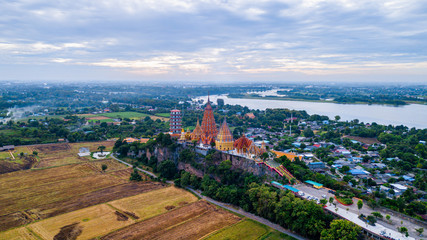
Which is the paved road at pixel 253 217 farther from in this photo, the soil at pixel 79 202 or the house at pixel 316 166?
the house at pixel 316 166

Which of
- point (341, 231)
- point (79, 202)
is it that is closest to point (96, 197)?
point (79, 202)

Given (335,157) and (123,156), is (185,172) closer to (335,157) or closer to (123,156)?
(123,156)

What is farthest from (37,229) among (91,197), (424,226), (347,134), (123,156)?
(347,134)

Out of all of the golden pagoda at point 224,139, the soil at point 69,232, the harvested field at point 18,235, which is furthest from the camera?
the golden pagoda at point 224,139

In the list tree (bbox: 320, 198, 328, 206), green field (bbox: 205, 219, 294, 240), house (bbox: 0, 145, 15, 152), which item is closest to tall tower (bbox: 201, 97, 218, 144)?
green field (bbox: 205, 219, 294, 240)

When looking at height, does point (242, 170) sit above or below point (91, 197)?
above

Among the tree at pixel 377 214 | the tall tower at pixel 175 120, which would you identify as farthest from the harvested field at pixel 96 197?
the tree at pixel 377 214

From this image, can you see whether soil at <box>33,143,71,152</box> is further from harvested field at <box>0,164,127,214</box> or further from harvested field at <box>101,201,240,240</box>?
harvested field at <box>101,201,240,240</box>
